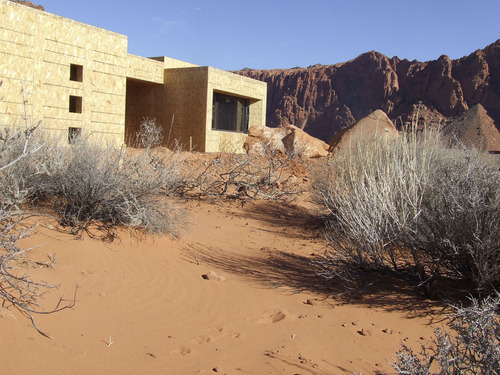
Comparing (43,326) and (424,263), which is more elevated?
(424,263)

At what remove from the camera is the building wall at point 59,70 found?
12.6 meters

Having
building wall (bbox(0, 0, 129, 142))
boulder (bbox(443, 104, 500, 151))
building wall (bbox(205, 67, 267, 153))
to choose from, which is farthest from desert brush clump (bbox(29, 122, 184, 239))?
boulder (bbox(443, 104, 500, 151))

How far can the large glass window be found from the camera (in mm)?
A: 20156

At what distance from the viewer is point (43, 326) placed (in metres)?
4.06

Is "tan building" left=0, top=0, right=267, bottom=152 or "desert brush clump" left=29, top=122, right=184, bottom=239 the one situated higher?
"tan building" left=0, top=0, right=267, bottom=152

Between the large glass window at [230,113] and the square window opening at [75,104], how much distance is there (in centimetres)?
622

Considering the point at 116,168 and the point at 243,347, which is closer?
the point at 243,347

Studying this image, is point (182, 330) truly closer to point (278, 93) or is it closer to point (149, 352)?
point (149, 352)

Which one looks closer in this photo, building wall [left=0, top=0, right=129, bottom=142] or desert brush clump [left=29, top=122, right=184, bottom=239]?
desert brush clump [left=29, top=122, right=184, bottom=239]

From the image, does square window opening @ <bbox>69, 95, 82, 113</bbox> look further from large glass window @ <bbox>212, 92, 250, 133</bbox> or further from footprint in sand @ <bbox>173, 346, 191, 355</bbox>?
footprint in sand @ <bbox>173, 346, 191, 355</bbox>

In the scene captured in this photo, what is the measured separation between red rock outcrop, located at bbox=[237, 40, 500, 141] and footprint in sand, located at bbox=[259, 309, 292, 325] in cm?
4043

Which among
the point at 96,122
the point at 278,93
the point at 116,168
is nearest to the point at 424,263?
the point at 116,168

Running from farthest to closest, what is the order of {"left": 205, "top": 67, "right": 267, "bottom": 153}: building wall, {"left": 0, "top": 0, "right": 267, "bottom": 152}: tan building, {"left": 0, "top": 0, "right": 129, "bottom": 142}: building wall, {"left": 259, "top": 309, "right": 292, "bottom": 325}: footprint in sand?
{"left": 205, "top": 67, "right": 267, "bottom": 153}: building wall, {"left": 0, "top": 0, "right": 267, "bottom": 152}: tan building, {"left": 0, "top": 0, "right": 129, "bottom": 142}: building wall, {"left": 259, "top": 309, "right": 292, "bottom": 325}: footprint in sand

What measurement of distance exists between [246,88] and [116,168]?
603 inches
